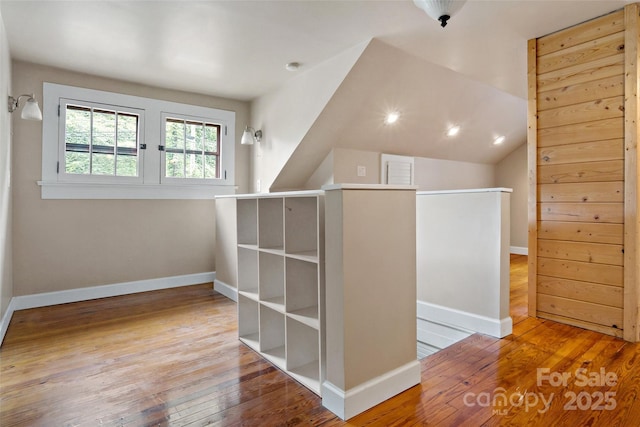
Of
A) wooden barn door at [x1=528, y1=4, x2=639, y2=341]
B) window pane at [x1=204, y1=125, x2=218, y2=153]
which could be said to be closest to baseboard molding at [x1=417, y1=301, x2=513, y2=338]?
wooden barn door at [x1=528, y1=4, x2=639, y2=341]

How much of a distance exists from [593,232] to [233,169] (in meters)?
3.73

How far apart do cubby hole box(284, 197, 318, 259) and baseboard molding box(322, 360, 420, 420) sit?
0.72 m

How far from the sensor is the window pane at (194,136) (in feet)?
13.9

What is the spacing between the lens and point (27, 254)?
132 inches

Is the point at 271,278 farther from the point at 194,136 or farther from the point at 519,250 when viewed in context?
the point at 519,250

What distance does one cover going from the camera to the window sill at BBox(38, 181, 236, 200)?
3459 mm

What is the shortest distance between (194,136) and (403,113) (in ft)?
8.17

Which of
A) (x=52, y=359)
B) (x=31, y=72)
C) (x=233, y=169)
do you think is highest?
(x=31, y=72)

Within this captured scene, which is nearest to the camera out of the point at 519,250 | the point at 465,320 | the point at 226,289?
the point at 465,320

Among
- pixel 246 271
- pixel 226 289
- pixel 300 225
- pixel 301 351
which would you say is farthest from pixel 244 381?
pixel 226 289

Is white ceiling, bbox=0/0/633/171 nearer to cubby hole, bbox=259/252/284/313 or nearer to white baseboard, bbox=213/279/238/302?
cubby hole, bbox=259/252/284/313

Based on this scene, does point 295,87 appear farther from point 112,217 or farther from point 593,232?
point 593,232

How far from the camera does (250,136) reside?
4195 mm

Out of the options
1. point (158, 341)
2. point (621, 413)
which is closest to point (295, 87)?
point (158, 341)
